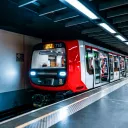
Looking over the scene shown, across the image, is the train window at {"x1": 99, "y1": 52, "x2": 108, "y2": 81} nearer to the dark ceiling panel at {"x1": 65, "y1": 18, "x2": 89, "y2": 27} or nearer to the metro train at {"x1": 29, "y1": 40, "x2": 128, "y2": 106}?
the metro train at {"x1": 29, "y1": 40, "x2": 128, "y2": 106}

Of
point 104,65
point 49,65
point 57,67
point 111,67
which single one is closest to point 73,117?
point 57,67

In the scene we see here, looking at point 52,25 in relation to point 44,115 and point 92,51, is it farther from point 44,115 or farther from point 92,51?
point 44,115

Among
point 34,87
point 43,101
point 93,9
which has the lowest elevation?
point 43,101

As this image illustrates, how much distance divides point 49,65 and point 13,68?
138 cm

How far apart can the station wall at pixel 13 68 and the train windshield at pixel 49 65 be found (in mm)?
801

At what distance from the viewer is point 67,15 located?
5.30 metres

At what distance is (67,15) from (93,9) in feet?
3.65

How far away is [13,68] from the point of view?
21.8ft

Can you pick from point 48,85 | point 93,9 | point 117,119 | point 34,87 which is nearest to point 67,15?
point 93,9

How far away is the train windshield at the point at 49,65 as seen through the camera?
5720 millimetres

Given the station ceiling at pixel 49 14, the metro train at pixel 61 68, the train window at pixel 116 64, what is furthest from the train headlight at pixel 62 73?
the train window at pixel 116 64

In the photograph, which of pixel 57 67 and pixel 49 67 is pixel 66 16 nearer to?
pixel 57 67

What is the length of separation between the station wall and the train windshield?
31.5 inches

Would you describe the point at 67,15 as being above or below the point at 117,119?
above
